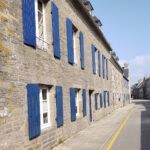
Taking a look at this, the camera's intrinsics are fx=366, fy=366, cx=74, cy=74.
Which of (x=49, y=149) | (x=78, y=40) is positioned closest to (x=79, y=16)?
(x=78, y=40)

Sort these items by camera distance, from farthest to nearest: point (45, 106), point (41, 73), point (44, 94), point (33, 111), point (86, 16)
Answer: point (86, 16), point (44, 94), point (45, 106), point (41, 73), point (33, 111)

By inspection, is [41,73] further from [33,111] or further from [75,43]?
[75,43]

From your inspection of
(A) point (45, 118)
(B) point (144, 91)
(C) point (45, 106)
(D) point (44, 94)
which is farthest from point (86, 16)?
(B) point (144, 91)

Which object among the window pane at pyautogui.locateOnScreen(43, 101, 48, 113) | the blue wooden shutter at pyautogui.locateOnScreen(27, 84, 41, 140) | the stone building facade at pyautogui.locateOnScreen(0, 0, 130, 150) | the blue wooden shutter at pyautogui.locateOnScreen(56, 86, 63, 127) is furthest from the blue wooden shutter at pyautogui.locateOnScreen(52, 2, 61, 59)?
the blue wooden shutter at pyautogui.locateOnScreen(27, 84, 41, 140)

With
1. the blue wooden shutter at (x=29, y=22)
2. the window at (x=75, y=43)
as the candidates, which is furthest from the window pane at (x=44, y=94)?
the window at (x=75, y=43)

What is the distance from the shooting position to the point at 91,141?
1357 cm

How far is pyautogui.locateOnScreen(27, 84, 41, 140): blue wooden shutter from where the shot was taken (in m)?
9.36

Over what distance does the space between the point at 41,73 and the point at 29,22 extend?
6.05ft

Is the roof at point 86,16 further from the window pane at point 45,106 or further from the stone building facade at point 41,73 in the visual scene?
the window pane at point 45,106

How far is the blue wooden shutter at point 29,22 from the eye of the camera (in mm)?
9355

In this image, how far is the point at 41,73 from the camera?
35.9 feet

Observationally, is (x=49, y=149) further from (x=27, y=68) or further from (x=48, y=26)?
(x=48, y=26)

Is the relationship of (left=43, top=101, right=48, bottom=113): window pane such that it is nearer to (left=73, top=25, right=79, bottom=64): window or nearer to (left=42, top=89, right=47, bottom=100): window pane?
(left=42, top=89, right=47, bottom=100): window pane

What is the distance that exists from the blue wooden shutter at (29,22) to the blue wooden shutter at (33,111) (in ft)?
3.95
